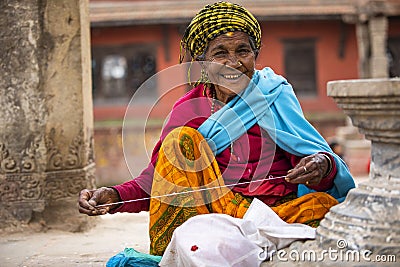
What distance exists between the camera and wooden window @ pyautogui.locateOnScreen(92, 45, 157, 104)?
1809 centimetres

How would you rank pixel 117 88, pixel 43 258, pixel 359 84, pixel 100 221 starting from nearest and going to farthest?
pixel 359 84, pixel 43 258, pixel 100 221, pixel 117 88

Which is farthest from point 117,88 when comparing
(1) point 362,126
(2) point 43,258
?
(1) point 362,126

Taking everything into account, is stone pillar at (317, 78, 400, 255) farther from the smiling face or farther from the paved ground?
the paved ground

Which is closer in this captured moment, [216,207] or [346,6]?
[216,207]

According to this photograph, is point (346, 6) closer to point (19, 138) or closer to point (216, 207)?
point (19, 138)

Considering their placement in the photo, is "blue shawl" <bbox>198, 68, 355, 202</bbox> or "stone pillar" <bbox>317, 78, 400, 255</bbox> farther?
"blue shawl" <bbox>198, 68, 355, 202</bbox>

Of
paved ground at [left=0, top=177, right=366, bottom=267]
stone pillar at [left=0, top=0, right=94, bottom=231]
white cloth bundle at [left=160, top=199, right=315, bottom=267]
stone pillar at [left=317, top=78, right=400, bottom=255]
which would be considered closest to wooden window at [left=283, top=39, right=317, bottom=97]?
paved ground at [left=0, top=177, right=366, bottom=267]

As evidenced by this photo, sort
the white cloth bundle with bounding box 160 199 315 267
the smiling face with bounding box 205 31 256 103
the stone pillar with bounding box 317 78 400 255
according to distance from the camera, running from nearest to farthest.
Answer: the stone pillar with bounding box 317 78 400 255
the white cloth bundle with bounding box 160 199 315 267
the smiling face with bounding box 205 31 256 103

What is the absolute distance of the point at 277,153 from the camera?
3271 millimetres

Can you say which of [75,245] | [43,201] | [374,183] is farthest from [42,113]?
[374,183]

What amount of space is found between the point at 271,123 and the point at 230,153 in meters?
0.24

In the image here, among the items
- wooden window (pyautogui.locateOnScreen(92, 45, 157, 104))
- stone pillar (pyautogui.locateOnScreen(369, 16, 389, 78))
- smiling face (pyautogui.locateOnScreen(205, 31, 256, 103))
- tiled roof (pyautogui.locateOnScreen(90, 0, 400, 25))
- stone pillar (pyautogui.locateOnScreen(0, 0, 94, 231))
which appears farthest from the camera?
wooden window (pyautogui.locateOnScreen(92, 45, 157, 104))

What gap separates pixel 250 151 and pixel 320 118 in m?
14.1

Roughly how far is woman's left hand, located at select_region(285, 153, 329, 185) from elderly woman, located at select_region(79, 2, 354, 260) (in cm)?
2
